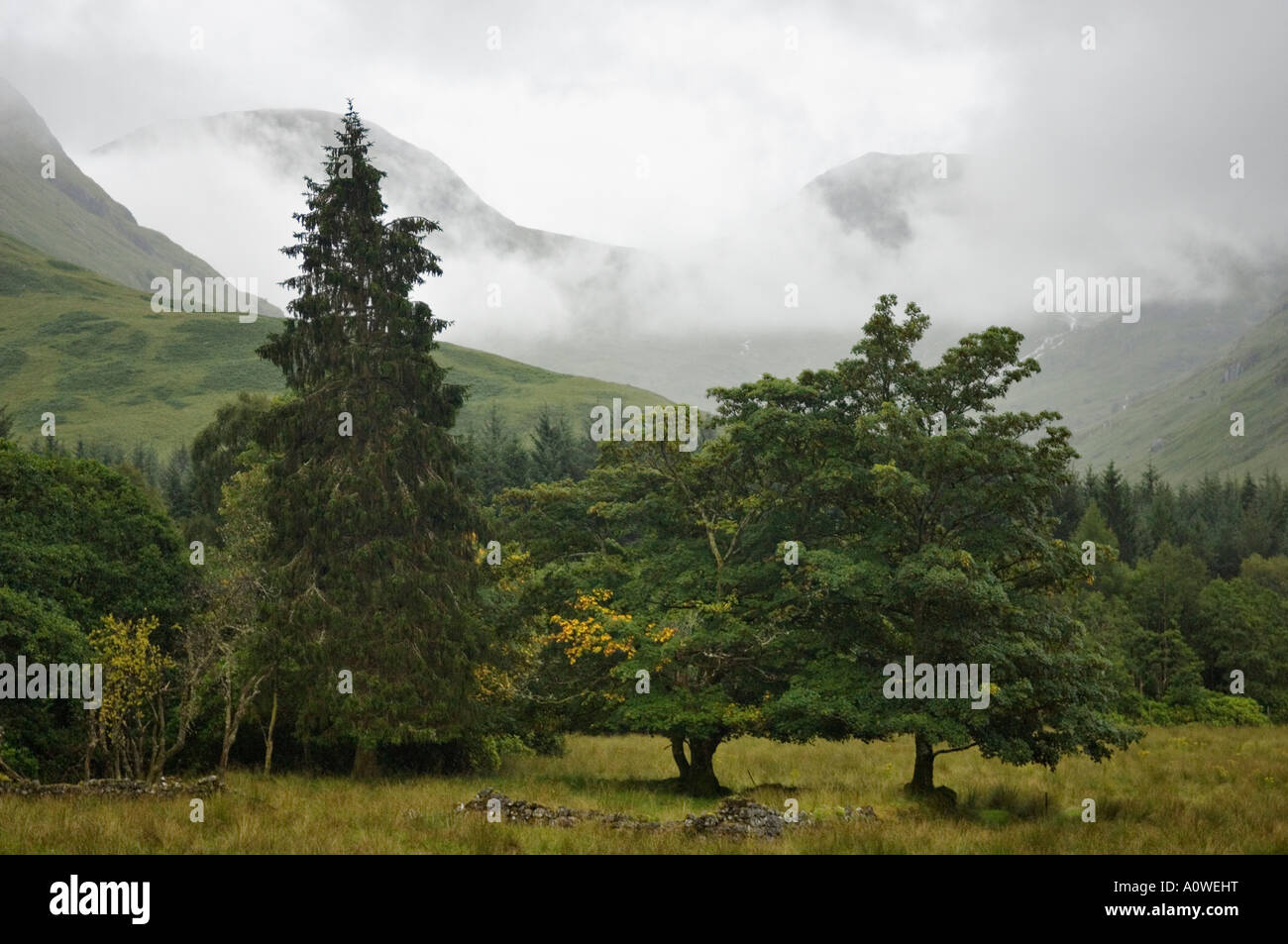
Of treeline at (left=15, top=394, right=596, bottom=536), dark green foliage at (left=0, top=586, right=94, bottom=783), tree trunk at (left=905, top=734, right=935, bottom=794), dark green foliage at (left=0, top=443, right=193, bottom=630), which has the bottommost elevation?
tree trunk at (left=905, top=734, right=935, bottom=794)

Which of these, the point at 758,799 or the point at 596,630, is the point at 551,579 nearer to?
the point at 596,630

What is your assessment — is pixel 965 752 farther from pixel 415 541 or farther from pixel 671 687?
pixel 415 541

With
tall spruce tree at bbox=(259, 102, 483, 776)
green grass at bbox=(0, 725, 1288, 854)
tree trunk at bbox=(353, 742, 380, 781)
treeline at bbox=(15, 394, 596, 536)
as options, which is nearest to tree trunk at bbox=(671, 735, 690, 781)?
green grass at bbox=(0, 725, 1288, 854)

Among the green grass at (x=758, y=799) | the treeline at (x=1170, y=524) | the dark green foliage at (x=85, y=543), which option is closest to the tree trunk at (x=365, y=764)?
the green grass at (x=758, y=799)

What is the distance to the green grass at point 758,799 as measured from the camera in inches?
550

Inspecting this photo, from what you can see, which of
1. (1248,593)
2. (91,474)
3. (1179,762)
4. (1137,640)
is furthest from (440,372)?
(1248,593)

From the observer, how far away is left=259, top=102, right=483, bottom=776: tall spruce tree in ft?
81.6

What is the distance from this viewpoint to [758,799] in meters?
21.9

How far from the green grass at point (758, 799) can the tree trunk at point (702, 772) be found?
87 cm

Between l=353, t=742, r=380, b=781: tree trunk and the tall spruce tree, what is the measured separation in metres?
0.04

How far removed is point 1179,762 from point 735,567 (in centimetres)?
1996

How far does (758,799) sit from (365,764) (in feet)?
39.3

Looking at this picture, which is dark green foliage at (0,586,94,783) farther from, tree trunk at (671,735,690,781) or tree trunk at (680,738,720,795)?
tree trunk at (680,738,720,795)

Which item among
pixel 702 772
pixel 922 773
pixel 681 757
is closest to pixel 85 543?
pixel 681 757
